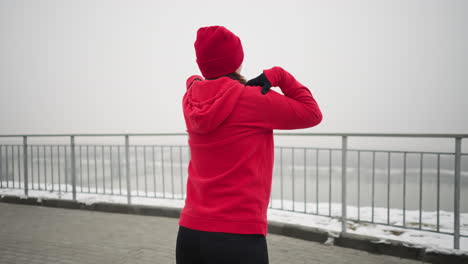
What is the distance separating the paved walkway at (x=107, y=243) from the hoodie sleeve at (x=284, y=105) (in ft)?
9.22

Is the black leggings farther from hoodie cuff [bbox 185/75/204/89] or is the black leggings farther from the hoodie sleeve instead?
hoodie cuff [bbox 185/75/204/89]

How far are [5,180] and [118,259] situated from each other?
5.24 metres

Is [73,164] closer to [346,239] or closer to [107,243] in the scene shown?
[107,243]

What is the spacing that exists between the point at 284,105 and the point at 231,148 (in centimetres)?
24

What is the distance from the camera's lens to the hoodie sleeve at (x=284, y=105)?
121cm

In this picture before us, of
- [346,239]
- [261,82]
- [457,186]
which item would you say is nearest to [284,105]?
[261,82]

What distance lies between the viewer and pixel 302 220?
17.0 feet

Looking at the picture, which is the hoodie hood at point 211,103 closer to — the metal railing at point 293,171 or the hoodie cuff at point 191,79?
the hoodie cuff at point 191,79

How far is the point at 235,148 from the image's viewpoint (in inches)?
47.6

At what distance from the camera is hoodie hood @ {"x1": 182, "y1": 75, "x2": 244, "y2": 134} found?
1.19 metres

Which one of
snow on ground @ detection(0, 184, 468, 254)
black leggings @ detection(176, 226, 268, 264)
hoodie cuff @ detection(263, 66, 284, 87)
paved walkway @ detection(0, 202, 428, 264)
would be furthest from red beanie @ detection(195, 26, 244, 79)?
snow on ground @ detection(0, 184, 468, 254)

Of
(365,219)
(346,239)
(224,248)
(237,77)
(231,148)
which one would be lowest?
(365,219)

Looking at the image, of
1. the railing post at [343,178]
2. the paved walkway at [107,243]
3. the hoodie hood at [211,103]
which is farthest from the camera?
the railing post at [343,178]

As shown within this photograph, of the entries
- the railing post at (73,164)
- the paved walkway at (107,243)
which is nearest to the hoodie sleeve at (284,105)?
the paved walkway at (107,243)
